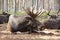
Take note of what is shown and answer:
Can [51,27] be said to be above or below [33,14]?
below

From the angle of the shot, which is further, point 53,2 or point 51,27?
point 53,2

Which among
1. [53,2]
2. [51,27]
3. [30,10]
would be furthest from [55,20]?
[53,2]

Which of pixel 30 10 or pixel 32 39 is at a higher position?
pixel 30 10

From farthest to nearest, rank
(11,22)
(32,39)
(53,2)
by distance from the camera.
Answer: (53,2) → (11,22) → (32,39)

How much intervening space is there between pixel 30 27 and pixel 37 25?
0.31 metres

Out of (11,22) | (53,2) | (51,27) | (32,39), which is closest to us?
(32,39)

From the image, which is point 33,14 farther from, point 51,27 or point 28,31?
point 51,27

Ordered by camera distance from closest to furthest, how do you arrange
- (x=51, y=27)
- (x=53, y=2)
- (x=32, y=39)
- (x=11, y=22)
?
(x=32, y=39)
(x=11, y=22)
(x=51, y=27)
(x=53, y=2)

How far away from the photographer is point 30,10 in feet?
33.7

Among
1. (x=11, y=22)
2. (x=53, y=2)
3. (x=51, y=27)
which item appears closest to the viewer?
(x=11, y=22)

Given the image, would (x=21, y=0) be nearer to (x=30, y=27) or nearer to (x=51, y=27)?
(x=51, y=27)

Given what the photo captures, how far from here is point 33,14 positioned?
32.9ft

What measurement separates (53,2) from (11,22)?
23.4 meters

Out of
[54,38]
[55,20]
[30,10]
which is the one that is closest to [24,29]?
[30,10]
